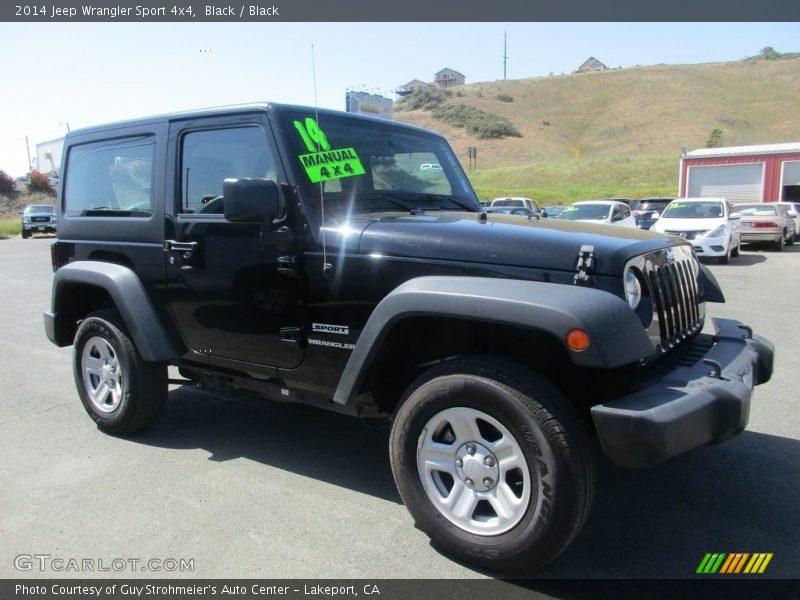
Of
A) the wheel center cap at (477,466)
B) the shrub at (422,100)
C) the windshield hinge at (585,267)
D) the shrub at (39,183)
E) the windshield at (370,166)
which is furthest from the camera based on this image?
the shrub at (422,100)

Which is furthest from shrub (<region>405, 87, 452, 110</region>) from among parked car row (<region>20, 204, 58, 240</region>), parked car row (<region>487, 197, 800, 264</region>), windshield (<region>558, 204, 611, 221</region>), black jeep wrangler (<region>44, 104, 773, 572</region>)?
black jeep wrangler (<region>44, 104, 773, 572</region>)

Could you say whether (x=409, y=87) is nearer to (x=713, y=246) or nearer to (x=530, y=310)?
(x=713, y=246)

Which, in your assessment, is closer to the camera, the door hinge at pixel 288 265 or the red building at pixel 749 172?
the door hinge at pixel 288 265

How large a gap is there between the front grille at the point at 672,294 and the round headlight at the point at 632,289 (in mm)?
50

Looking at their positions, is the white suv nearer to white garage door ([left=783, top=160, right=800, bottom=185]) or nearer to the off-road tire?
the off-road tire

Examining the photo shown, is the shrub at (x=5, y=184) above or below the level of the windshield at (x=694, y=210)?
above

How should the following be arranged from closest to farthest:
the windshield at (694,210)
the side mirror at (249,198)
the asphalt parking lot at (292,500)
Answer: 1. the asphalt parking lot at (292,500)
2. the side mirror at (249,198)
3. the windshield at (694,210)

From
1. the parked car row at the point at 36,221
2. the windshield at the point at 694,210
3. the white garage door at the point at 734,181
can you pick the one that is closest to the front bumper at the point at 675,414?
the windshield at the point at 694,210

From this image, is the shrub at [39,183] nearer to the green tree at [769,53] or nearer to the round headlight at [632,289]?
the round headlight at [632,289]

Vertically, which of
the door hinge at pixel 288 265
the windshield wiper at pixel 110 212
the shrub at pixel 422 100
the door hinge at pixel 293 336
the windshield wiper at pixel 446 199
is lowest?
the door hinge at pixel 293 336

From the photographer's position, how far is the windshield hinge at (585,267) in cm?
263

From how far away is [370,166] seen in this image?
375 centimetres

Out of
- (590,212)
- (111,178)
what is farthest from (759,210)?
(111,178)

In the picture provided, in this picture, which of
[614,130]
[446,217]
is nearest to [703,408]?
[446,217]
